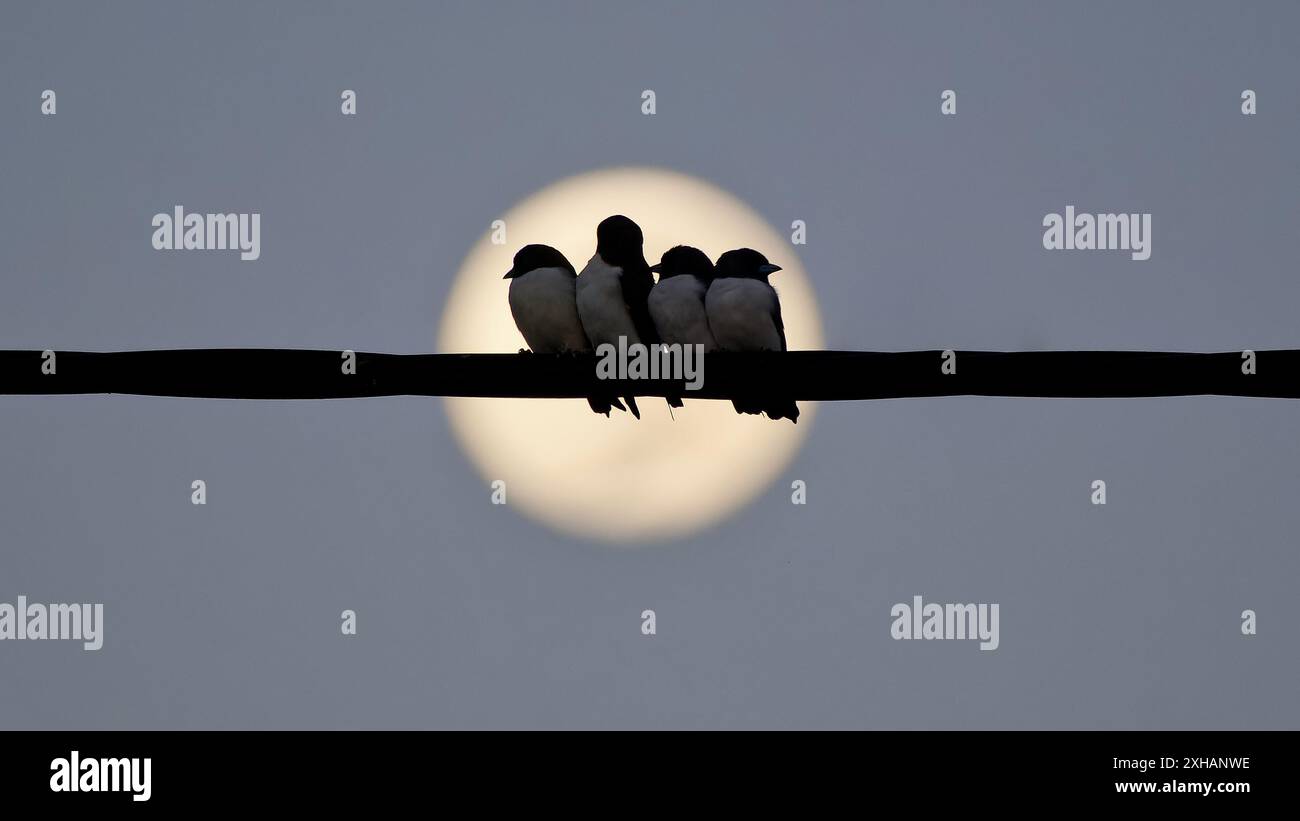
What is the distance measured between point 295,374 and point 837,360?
186cm

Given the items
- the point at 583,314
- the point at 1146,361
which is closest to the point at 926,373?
the point at 1146,361

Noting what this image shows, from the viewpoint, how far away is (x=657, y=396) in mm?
6812

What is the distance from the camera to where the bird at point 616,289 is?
32.1ft

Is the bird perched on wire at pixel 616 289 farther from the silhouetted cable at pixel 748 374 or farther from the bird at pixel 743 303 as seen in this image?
the silhouetted cable at pixel 748 374

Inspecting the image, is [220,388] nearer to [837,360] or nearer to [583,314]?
[837,360]

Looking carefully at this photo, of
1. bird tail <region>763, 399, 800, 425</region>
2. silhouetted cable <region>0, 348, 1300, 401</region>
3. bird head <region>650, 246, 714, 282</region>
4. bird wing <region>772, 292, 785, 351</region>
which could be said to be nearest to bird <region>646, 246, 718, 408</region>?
bird head <region>650, 246, 714, 282</region>

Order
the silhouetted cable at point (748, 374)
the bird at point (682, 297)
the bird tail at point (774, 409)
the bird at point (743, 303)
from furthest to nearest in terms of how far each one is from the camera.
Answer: the bird at point (743, 303), the bird at point (682, 297), the bird tail at point (774, 409), the silhouetted cable at point (748, 374)

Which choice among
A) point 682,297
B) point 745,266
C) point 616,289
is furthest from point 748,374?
point 745,266

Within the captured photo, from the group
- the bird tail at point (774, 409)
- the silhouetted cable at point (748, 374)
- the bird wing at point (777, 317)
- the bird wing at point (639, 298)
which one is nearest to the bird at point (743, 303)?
the bird wing at point (777, 317)

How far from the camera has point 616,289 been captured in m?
9.85

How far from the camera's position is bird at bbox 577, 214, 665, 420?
977 centimetres

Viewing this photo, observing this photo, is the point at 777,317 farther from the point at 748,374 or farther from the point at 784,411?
the point at 748,374

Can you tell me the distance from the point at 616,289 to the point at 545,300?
0.41m

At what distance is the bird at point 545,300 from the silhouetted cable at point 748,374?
3.75 m
